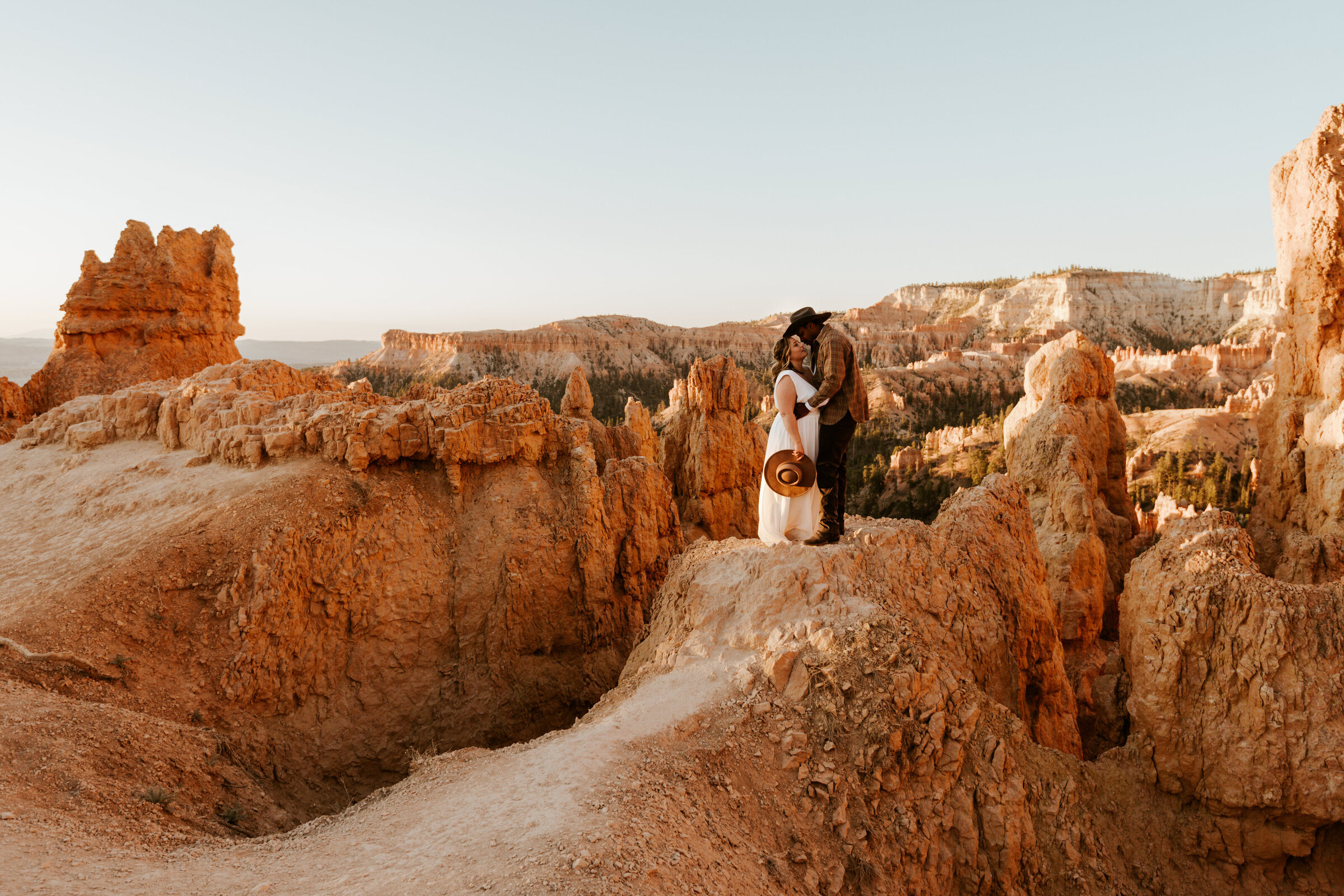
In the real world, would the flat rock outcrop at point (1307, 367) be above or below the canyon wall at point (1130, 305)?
below

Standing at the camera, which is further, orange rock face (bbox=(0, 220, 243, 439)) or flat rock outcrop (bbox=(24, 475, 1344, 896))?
orange rock face (bbox=(0, 220, 243, 439))

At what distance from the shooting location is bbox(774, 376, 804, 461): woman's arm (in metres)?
8.17

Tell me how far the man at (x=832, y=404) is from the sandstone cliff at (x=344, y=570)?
160 inches

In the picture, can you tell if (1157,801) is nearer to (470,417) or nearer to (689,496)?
(470,417)

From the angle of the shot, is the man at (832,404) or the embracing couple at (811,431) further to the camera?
the embracing couple at (811,431)

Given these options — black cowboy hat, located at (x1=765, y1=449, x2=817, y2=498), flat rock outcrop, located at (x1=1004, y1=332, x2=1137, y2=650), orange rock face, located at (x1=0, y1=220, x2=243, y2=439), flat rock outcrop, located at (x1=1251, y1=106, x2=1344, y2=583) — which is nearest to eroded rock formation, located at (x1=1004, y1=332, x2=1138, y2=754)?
flat rock outcrop, located at (x1=1004, y1=332, x2=1137, y2=650)

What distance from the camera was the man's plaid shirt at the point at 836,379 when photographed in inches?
311

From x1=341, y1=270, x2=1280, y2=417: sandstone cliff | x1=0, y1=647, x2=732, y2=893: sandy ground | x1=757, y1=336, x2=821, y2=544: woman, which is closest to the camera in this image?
x1=0, y1=647, x2=732, y2=893: sandy ground

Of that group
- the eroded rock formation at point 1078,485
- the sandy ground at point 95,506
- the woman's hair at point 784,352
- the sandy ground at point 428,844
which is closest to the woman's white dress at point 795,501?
the woman's hair at point 784,352

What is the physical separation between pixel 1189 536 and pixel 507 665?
914 centimetres

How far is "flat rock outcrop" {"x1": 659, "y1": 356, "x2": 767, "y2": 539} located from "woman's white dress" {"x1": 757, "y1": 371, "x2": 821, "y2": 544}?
1277cm

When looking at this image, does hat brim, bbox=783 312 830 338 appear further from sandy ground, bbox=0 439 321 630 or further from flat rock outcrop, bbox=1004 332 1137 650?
flat rock outcrop, bbox=1004 332 1137 650

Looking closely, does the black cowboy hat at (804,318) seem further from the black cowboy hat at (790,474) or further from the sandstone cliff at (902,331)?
the sandstone cliff at (902,331)

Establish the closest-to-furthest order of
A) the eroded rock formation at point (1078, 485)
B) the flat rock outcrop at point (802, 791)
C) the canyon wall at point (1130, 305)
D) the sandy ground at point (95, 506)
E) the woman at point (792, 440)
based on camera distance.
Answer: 1. the flat rock outcrop at point (802, 791)
2. the woman at point (792, 440)
3. the sandy ground at point (95, 506)
4. the eroded rock formation at point (1078, 485)
5. the canyon wall at point (1130, 305)
